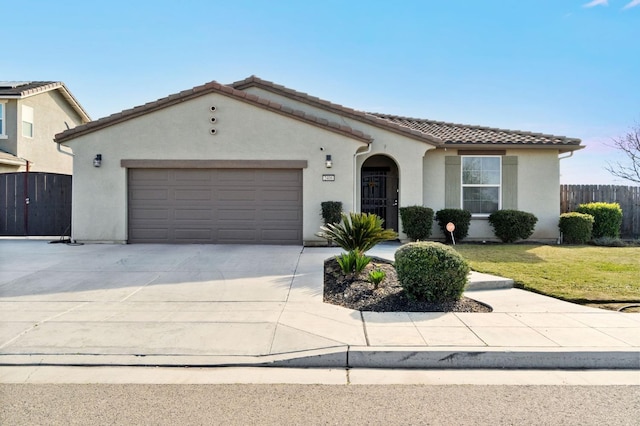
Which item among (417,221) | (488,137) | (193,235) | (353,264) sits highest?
(488,137)

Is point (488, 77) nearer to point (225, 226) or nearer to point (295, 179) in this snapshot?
point (295, 179)

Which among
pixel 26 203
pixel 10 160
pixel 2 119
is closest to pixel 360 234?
pixel 26 203

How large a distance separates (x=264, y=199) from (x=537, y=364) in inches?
364

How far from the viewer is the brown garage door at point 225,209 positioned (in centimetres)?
1248

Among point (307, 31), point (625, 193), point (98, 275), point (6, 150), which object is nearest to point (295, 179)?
point (307, 31)

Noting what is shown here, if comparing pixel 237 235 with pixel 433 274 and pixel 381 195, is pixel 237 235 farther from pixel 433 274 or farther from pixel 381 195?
pixel 433 274

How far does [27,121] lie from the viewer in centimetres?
1909

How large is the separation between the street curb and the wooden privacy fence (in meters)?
12.6

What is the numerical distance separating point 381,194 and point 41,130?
56.7ft

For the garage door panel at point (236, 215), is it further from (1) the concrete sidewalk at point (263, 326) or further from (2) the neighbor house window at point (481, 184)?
(2) the neighbor house window at point (481, 184)

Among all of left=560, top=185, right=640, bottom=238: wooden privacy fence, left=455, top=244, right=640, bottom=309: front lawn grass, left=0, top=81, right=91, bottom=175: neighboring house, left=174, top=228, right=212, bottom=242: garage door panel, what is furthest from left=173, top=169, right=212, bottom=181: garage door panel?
left=560, top=185, right=640, bottom=238: wooden privacy fence

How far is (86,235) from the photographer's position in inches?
493

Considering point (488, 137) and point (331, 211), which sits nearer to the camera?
point (331, 211)

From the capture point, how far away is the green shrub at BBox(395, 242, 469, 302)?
21.3ft
